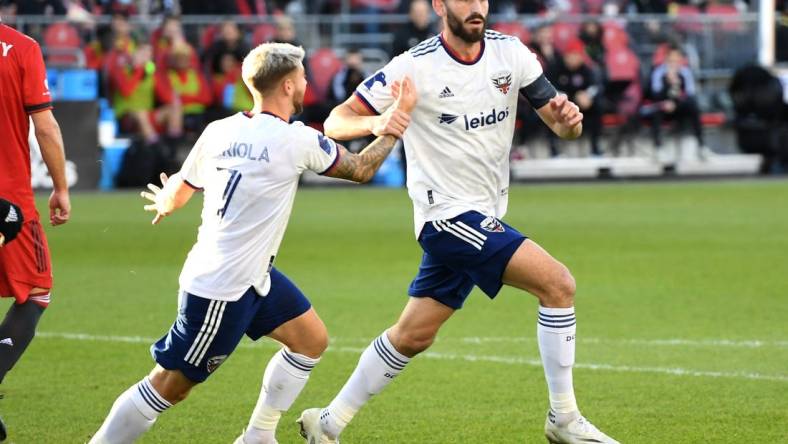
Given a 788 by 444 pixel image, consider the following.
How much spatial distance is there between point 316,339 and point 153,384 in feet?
2.69

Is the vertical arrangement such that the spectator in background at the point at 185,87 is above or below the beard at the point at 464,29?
below

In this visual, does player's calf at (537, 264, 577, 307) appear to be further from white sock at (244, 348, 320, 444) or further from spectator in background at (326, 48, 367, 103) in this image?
spectator in background at (326, 48, 367, 103)

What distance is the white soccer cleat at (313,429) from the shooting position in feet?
23.4

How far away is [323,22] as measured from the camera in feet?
88.2

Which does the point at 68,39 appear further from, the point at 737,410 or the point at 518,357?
the point at 737,410

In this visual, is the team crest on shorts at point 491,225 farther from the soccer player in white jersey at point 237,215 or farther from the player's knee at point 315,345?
the player's knee at point 315,345

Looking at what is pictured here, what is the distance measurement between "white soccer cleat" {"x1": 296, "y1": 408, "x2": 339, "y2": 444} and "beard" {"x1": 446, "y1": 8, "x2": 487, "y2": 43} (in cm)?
201

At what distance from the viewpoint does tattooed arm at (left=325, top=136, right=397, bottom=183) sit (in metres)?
6.32

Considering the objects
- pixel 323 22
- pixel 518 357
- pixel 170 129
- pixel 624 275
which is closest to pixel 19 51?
pixel 518 357

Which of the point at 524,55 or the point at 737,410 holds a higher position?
the point at 524,55

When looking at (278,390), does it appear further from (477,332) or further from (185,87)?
(185,87)

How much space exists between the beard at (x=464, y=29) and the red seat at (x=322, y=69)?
18.1m

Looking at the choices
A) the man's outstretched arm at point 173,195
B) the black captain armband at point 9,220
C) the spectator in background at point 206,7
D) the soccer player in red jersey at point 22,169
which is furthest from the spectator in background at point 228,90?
the black captain armband at point 9,220

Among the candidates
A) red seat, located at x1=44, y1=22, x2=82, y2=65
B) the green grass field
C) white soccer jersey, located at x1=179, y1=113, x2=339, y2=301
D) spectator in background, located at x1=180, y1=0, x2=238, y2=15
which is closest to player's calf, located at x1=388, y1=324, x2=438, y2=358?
the green grass field
